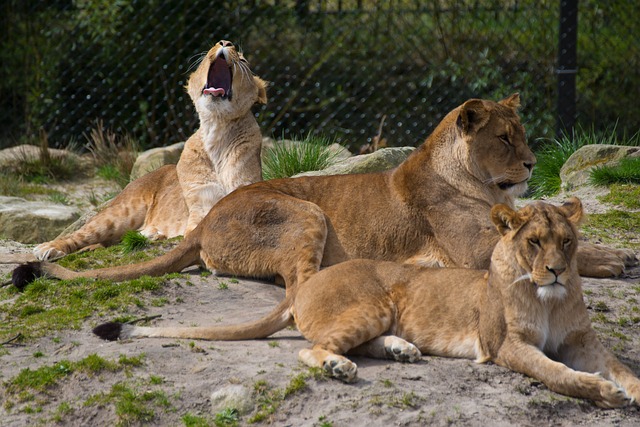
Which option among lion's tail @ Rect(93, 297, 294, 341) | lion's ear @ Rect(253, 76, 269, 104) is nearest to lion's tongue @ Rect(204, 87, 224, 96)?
lion's ear @ Rect(253, 76, 269, 104)

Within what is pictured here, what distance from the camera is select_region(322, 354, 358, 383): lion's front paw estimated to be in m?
4.20

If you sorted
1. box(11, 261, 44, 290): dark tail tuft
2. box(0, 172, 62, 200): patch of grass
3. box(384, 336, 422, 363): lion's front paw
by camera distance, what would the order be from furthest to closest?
box(0, 172, 62, 200): patch of grass
box(11, 261, 44, 290): dark tail tuft
box(384, 336, 422, 363): lion's front paw

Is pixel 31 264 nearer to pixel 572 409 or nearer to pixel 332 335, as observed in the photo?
pixel 332 335

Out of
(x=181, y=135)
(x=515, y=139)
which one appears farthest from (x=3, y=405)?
(x=181, y=135)

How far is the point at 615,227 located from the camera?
6758mm

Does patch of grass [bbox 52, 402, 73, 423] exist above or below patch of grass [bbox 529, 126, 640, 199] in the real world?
above

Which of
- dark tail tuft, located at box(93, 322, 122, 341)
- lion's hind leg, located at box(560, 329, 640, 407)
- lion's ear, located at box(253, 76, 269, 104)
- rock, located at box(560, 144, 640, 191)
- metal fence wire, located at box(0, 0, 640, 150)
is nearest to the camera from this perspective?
lion's hind leg, located at box(560, 329, 640, 407)

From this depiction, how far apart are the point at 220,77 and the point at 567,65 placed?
364cm

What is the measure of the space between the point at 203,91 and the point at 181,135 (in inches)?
178

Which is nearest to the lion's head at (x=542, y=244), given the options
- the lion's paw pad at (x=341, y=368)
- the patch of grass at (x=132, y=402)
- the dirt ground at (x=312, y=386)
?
the dirt ground at (x=312, y=386)

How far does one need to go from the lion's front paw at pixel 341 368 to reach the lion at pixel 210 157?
2.67m

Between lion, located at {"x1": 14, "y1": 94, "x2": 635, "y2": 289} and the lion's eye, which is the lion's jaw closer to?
lion, located at {"x1": 14, "y1": 94, "x2": 635, "y2": 289}

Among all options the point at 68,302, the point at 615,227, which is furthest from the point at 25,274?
the point at 615,227

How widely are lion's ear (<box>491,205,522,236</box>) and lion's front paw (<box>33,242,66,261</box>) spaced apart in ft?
11.1
